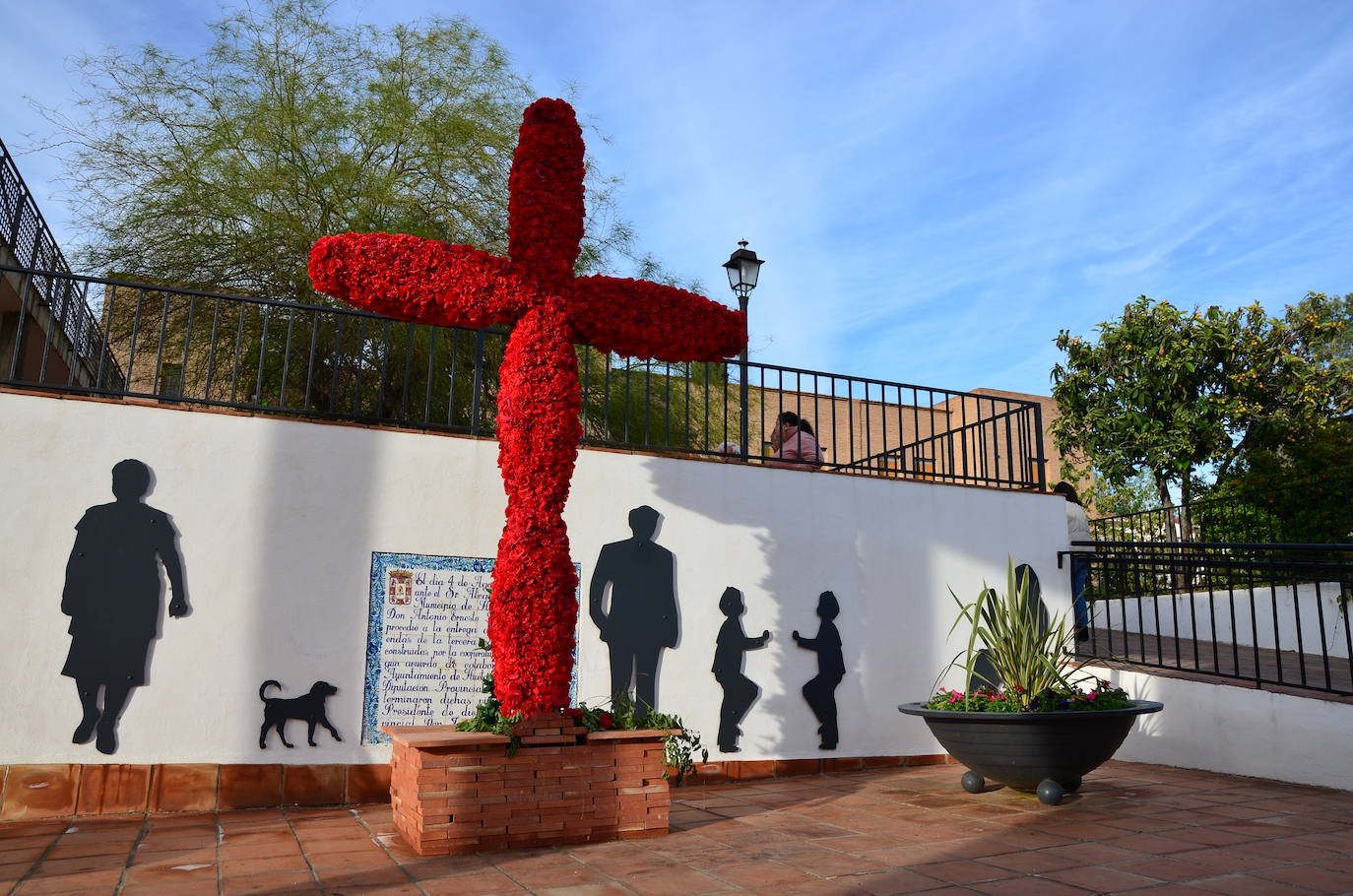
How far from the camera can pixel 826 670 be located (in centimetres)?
712

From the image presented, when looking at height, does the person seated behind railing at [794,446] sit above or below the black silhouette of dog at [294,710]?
above

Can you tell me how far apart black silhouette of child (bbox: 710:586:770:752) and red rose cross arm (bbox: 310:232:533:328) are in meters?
2.99

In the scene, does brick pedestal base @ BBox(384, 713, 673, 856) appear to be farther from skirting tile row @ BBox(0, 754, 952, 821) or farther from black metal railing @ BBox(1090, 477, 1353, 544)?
black metal railing @ BBox(1090, 477, 1353, 544)

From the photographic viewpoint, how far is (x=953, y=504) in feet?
26.1

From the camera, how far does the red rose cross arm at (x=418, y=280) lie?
480 cm

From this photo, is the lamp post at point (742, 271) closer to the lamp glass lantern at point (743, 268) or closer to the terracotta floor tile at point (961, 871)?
the lamp glass lantern at point (743, 268)

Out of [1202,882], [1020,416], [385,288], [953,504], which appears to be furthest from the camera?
[1020,416]

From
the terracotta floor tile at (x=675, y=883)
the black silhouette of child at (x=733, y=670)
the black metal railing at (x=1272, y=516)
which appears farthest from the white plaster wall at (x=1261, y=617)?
the terracotta floor tile at (x=675, y=883)

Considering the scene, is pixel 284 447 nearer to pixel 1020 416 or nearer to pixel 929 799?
pixel 929 799

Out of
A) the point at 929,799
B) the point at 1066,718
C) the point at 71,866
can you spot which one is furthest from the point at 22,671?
the point at 1066,718

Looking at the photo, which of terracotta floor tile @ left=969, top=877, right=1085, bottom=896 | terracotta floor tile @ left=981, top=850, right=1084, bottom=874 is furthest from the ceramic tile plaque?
terracotta floor tile @ left=969, top=877, right=1085, bottom=896

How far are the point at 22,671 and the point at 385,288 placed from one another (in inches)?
120

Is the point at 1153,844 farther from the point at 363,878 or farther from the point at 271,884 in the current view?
the point at 271,884

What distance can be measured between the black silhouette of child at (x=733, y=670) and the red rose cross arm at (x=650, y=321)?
2154mm
